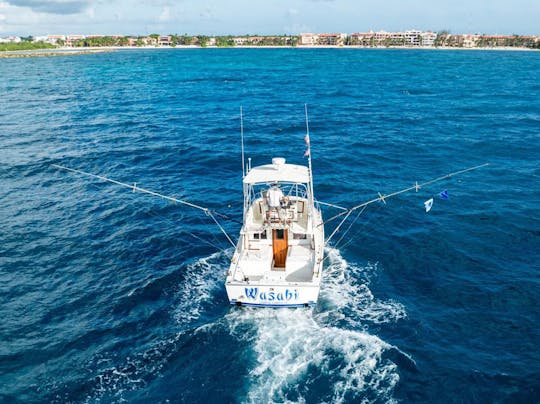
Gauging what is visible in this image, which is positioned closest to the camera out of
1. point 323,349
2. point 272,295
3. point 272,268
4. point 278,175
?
point 323,349

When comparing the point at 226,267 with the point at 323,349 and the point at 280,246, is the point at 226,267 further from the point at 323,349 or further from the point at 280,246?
the point at 323,349

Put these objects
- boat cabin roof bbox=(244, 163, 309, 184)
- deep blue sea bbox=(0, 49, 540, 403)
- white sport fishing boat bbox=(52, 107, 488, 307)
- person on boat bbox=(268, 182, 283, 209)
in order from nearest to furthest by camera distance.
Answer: deep blue sea bbox=(0, 49, 540, 403)
white sport fishing boat bbox=(52, 107, 488, 307)
person on boat bbox=(268, 182, 283, 209)
boat cabin roof bbox=(244, 163, 309, 184)

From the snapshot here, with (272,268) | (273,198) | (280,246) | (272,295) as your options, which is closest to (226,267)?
(272,268)

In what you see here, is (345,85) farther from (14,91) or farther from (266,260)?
(266,260)

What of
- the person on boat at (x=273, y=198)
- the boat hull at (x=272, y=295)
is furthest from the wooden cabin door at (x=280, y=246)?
the boat hull at (x=272, y=295)

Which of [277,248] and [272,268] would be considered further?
[277,248]

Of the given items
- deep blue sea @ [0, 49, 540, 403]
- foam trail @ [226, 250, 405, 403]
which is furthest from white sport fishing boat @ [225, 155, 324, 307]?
deep blue sea @ [0, 49, 540, 403]

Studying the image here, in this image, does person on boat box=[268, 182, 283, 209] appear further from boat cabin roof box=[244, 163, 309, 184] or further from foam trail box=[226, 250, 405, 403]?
foam trail box=[226, 250, 405, 403]
